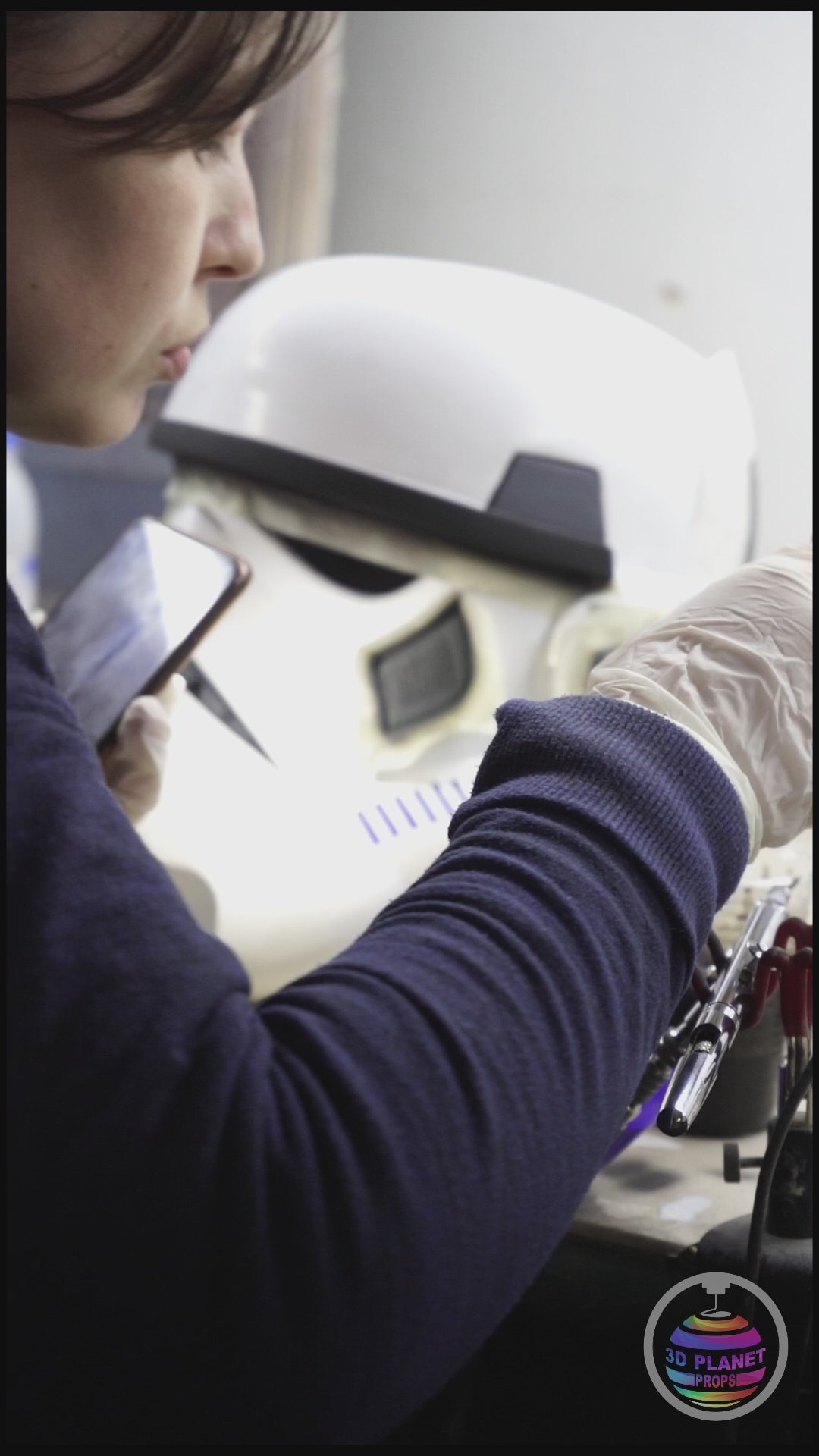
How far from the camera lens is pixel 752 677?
408 mm

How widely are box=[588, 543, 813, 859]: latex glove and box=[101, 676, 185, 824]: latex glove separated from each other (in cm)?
38

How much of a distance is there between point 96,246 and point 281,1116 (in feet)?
0.76

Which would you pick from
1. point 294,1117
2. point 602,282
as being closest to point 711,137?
point 602,282

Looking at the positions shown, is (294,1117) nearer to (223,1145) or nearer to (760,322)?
(223,1145)

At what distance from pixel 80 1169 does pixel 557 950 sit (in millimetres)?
111

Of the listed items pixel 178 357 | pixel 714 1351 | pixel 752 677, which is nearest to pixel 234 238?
pixel 178 357

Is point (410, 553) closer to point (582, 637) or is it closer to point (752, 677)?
point (582, 637)

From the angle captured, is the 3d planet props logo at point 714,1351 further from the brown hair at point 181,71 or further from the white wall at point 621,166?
the white wall at point 621,166

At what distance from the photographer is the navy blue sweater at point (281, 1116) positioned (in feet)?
0.86

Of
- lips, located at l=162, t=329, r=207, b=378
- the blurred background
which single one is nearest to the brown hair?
lips, located at l=162, t=329, r=207, b=378

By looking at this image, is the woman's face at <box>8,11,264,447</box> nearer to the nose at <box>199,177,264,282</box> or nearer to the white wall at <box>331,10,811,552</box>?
the nose at <box>199,177,264,282</box>

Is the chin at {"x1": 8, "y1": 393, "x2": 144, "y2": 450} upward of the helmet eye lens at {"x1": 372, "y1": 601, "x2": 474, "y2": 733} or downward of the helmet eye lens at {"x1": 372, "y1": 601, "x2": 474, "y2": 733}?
upward

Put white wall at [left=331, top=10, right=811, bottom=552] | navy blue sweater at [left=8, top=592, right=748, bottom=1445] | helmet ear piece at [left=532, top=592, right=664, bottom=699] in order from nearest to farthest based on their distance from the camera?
1. navy blue sweater at [left=8, top=592, right=748, bottom=1445]
2. helmet ear piece at [left=532, top=592, right=664, bottom=699]
3. white wall at [left=331, top=10, right=811, bottom=552]

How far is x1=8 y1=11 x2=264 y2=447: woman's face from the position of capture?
1.07 ft
